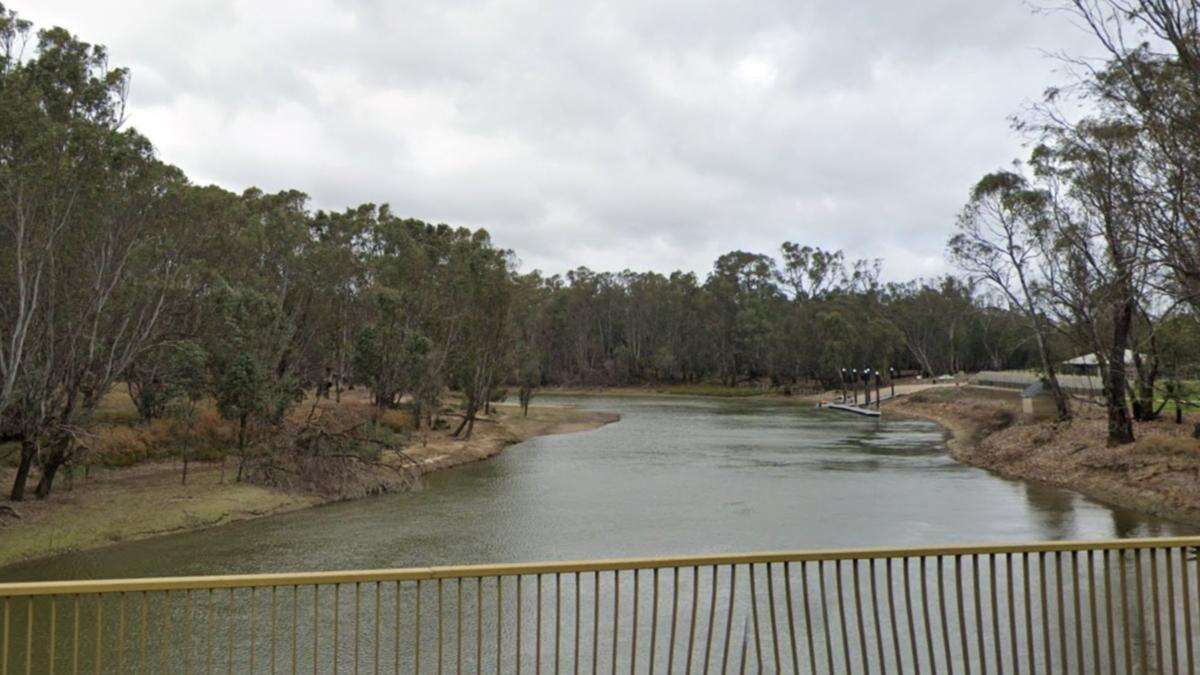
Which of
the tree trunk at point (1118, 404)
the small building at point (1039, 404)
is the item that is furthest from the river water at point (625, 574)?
the small building at point (1039, 404)

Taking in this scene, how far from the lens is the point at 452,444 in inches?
1436

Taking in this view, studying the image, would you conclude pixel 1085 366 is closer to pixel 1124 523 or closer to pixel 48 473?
pixel 1124 523

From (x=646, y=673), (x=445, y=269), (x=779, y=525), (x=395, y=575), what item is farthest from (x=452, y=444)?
(x=395, y=575)

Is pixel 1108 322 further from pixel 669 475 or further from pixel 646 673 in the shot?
pixel 646 673

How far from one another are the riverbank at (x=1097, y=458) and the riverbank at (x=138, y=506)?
19.4m

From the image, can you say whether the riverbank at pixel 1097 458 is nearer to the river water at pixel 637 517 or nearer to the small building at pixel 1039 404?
the small building at pixel 1039 404

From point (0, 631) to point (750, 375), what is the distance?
90751 mm

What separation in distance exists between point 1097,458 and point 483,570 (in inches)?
1007

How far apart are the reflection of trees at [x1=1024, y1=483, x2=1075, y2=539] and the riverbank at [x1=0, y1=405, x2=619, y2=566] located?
54.4 feet

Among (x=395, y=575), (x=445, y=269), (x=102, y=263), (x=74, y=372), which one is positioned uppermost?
(x=445, y=269)

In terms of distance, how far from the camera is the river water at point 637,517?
15.5 metres

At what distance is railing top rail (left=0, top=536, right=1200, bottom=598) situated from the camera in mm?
4055

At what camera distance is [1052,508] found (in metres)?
20.7

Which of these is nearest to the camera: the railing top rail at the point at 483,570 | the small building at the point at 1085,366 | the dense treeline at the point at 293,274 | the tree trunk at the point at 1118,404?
the railing top rail at the point at 483,570
